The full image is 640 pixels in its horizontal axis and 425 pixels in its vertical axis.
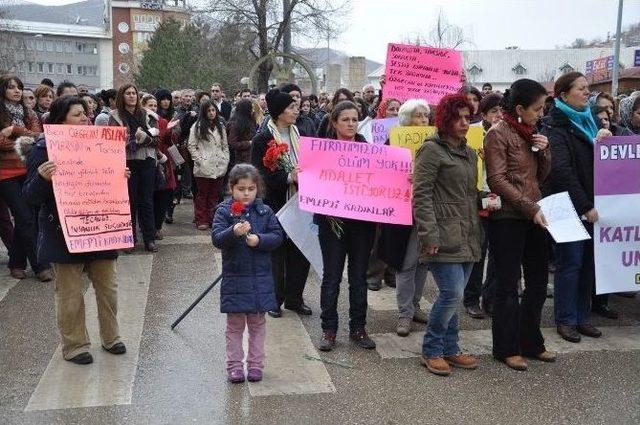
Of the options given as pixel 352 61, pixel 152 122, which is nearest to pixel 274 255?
pixel 152 122

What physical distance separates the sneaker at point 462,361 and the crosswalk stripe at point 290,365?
90 centimetres

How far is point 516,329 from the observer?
474 centimetres

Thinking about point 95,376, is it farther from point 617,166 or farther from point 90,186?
point 617,166

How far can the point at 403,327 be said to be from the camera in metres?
5.31

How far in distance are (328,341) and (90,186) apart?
2050 millimetres

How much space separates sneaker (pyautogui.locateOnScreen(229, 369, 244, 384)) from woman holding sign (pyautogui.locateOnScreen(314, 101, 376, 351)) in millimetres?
795

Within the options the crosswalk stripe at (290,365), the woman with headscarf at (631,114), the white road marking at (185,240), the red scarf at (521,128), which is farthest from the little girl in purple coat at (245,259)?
the white road marking at (185,240)

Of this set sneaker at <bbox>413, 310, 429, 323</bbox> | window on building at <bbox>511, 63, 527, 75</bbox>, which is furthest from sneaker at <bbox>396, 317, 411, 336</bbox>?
window on building at <bbox>511, 63, 527, 75</bbox>

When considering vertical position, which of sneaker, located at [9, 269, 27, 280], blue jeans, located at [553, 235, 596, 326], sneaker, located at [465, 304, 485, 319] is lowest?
sneaker, located at [465, 304, 485, 319]

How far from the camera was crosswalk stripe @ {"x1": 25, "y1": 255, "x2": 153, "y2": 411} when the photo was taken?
13.3 ft

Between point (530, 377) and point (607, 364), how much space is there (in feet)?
2.24

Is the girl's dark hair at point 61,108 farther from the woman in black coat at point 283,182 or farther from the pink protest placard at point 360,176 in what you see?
the pink protest placard at point 360,176

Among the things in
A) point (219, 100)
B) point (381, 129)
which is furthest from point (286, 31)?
point (381, 129)

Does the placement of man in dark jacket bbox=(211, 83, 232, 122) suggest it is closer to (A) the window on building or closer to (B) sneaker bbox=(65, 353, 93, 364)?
(B) sneaker bbox=(65, 353, 93, 364)
